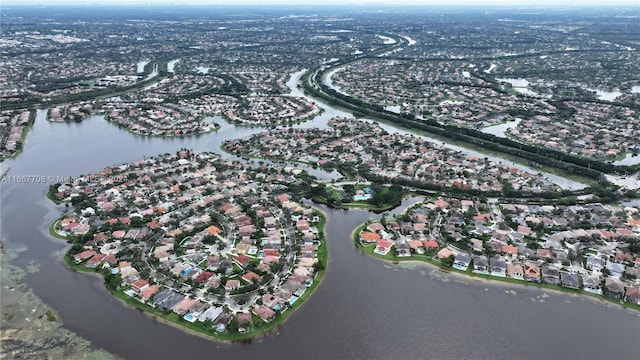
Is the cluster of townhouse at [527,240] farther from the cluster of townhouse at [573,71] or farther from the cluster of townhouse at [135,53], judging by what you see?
the cluster of townhouse at [135,53]

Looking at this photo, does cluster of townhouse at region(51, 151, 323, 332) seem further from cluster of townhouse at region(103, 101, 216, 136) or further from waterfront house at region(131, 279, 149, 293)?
cluster of townhouse at region(103, 101, 216, 136)

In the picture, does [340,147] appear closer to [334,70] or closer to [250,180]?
[250,180]

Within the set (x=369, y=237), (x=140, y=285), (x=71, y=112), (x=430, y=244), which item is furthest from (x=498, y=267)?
(x=71, y=112)

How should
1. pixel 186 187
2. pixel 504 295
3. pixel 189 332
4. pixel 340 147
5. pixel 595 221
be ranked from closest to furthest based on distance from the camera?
pixel 189 332
pixel 504 295
pixel 595 221
pixel 186 187
pixel 340 147

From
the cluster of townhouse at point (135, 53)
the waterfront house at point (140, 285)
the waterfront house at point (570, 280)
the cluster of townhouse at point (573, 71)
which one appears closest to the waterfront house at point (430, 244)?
→ the waterfront house at point (570, 280)

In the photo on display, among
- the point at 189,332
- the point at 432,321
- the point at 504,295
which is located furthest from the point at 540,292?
the point at 189,332
